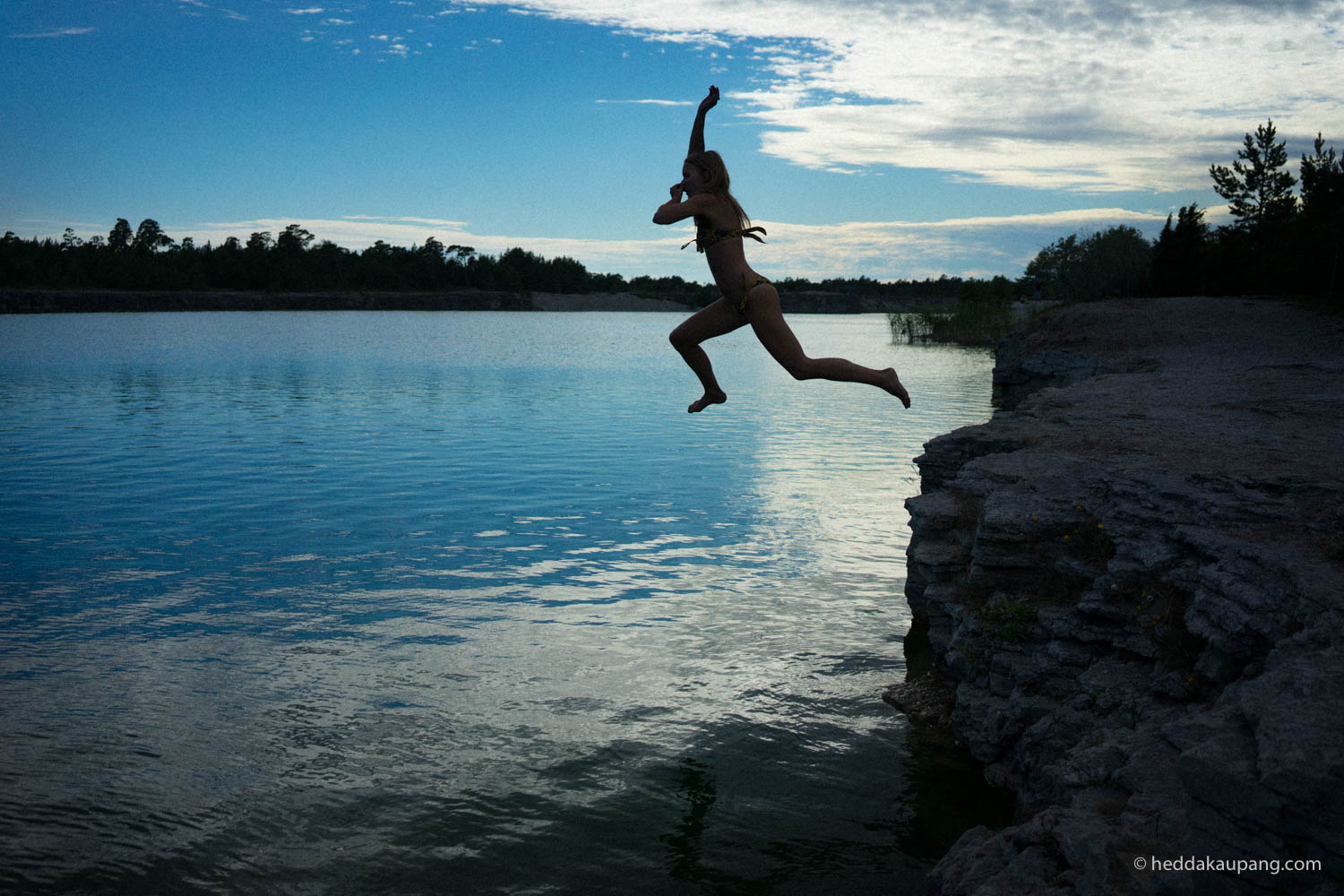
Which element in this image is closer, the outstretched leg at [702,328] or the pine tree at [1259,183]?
the outstretched leg at [702,328]

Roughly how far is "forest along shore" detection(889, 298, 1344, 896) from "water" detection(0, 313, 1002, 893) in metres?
1.11

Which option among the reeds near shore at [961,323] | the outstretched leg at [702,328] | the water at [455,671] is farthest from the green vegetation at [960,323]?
the outstretched leg at [702,328]

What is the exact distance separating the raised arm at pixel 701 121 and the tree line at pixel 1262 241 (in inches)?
949

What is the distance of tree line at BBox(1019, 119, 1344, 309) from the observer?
87.8ft

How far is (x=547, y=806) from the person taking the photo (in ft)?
22.5

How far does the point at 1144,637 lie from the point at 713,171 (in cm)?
409

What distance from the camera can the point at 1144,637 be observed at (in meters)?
6.26

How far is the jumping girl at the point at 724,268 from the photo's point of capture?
6402 millimetres

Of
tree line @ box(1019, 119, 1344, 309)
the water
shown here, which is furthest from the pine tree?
the water

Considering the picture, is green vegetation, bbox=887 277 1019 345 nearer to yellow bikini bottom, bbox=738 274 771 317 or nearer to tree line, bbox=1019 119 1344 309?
tree line, bbox=1019 119 1344 309

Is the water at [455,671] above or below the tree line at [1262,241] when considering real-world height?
below

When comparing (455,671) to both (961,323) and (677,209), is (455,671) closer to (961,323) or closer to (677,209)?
(677,209)

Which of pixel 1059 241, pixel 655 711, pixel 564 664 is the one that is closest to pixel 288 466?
pixel 564 664

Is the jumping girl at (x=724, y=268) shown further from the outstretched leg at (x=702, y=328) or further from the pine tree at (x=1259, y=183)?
the pine tree at (x=1259, y=183)
